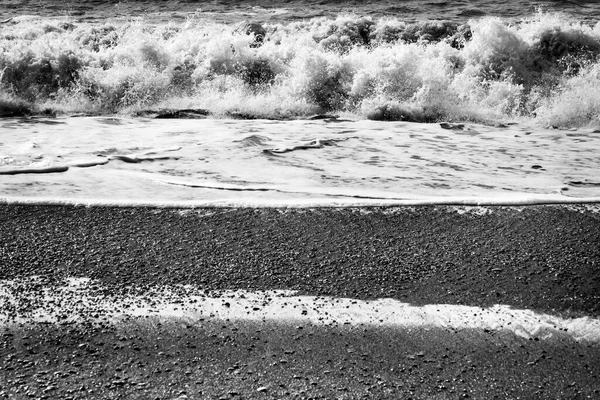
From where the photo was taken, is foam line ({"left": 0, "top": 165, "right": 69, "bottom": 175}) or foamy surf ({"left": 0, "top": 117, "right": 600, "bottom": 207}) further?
foam line ({"left": 0, "top": 165, "right": 69, "bottom": 175})

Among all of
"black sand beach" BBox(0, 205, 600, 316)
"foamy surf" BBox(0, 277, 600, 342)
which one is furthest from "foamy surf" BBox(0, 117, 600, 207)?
"foamy surf" BBox(0, 277, 600, 342)

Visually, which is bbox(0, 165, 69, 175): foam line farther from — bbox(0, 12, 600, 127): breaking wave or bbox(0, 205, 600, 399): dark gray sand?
bbox(0, 12, 600, 127): breaking wave

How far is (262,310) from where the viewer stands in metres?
2.53

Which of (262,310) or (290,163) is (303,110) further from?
(262,310)

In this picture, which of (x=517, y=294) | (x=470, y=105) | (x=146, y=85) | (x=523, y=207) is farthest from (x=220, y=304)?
(x=146, y=85)

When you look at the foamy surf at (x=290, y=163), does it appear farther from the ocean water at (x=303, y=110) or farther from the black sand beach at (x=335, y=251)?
the black sand beach at (x=335, y=251)

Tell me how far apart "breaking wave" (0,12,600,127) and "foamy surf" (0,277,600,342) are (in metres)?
5.07

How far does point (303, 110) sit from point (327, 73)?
3.20 feet

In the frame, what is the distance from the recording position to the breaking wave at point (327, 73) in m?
7.65

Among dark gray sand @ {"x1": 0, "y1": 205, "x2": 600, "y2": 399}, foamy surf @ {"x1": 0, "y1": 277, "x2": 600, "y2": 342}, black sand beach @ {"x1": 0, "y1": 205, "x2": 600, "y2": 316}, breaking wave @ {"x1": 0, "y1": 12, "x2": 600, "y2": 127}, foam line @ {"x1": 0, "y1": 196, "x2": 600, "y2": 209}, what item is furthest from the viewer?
breaking wave @ {"x1": 0, "y1": 12, "x2": 600, "y2": 127}

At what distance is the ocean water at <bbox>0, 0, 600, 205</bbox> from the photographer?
171 inches

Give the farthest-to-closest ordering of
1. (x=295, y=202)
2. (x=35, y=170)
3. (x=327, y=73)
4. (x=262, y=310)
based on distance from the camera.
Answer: (x=327, y=73), (x=35, y=170), (x=295, y=202), (x=262, y=310)

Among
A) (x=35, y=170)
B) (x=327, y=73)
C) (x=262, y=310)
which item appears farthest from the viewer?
(x=327, y=73)

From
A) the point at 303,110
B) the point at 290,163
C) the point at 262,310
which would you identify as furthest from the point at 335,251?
the point at 303,110
